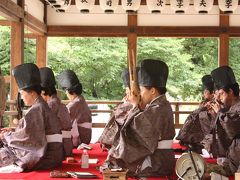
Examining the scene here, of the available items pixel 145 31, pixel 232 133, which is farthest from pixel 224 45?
pixel 232 133

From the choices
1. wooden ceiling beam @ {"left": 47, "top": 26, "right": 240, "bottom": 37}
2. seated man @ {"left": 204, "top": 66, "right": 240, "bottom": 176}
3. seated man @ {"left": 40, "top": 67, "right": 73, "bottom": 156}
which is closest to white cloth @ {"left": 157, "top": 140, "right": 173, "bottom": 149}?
seated man @ {"left": 204, "top": 66, "right": 240, "bottom": 176}

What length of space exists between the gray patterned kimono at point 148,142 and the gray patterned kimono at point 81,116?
338cm

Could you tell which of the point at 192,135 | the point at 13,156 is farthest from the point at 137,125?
the point at 192,135

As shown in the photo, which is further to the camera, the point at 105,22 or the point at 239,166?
the point at 105,22

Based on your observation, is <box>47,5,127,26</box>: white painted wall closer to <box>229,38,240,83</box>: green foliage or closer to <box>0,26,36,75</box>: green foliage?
<box>0,26,36,75</box>: green foliage

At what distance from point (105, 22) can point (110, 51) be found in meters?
3.48

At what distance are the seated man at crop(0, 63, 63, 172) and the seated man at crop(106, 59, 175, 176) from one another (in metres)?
0.91

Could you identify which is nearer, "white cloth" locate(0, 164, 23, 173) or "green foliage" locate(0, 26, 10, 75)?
"white cloth" locate(0, 164, 23, 173)

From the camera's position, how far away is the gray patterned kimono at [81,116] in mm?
9070

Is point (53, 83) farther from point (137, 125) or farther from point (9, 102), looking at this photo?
point (137, 125)

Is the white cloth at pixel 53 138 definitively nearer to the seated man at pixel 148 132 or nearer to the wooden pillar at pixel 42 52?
the seated man at pixel 148 132

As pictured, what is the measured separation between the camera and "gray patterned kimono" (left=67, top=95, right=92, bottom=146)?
29.8 feet

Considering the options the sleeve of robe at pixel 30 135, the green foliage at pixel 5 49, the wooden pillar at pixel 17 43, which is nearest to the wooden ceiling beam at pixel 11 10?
the wooden pillar at pixel 17 43

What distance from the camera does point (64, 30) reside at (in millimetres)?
12438
